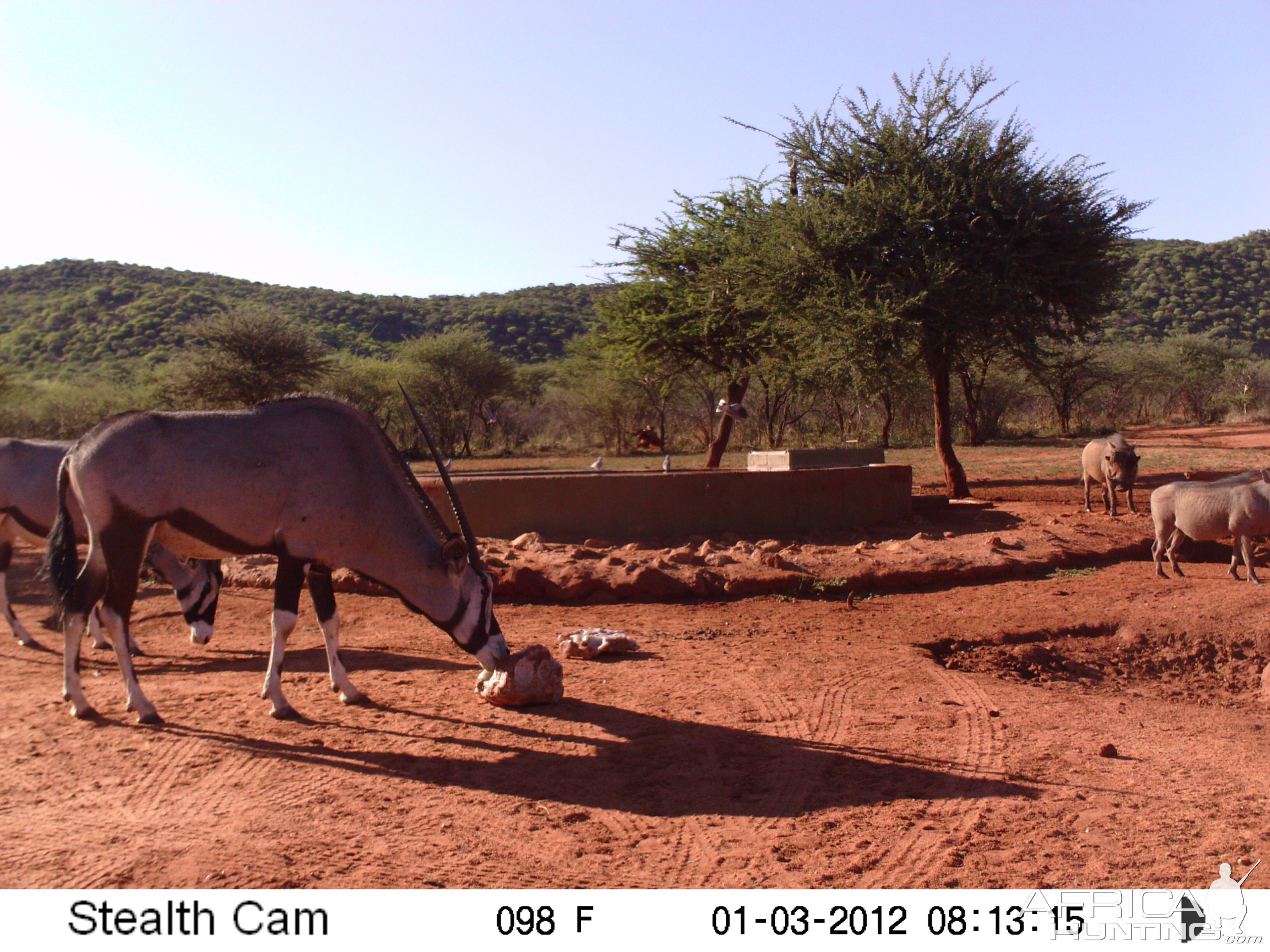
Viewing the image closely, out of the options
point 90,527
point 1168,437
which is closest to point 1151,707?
point 90,527

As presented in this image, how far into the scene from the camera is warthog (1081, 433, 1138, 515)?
44.3ft

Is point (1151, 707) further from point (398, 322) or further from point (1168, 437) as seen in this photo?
point (398, 322)

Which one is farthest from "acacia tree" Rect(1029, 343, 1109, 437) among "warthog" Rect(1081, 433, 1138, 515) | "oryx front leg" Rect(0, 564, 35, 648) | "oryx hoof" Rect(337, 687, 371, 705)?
"oryx front leg" Rect(0, 564, 35, 648)

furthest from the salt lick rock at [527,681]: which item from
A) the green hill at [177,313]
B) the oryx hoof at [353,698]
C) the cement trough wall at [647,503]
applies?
the green hill at [177,313]

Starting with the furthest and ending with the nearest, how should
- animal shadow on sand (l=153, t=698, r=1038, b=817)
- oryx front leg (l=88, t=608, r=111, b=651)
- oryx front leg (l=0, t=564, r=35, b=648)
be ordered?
oryx front leg (l=0, t=564, r=35, b=648) → oryx front leg (l=88, t=608, r=111, b=651) → animal shadow on sand (l=153, t=698, r=1038, b=817)

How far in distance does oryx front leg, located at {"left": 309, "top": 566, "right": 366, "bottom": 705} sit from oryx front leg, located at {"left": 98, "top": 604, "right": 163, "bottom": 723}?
1.05m

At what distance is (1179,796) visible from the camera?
4.32 metres

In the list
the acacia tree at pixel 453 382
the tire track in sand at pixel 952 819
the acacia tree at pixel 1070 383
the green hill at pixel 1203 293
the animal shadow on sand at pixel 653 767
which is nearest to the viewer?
the tire track in sand at pixel 952 819

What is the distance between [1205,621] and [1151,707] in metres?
1.97

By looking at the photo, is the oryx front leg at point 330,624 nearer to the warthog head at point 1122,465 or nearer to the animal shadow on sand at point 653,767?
the animal shadow on sand at point 653,767

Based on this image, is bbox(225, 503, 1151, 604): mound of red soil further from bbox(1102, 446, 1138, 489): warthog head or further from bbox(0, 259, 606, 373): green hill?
bbox(0, 259, 606, 373): green hill

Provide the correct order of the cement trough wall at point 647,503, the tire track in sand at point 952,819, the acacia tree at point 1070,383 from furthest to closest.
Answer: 1. the acacia tree at point 1070,383
2. the cement trough wall at point 647,503
3. the tire track in sand at point 952,819

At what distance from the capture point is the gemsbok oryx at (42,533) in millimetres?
7840

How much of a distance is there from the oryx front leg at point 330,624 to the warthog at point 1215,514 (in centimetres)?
790
